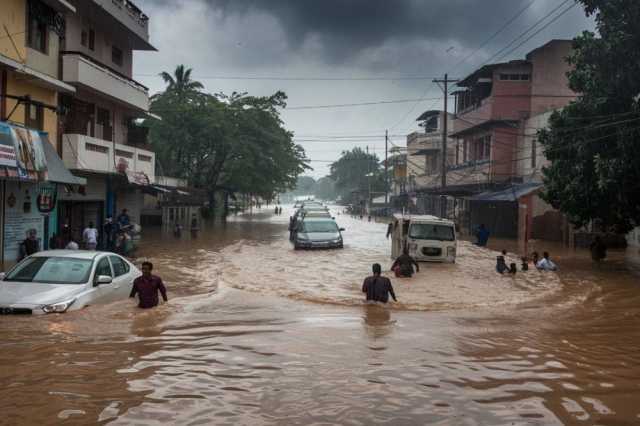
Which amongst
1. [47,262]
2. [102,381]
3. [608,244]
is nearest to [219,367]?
[102,381]

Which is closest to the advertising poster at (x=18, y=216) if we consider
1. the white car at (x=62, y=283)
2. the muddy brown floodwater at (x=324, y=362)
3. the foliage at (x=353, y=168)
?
the muddy brown floodwater at (x=324, y=362)

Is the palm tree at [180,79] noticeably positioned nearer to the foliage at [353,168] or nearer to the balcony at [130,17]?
the balcony at [130,17]

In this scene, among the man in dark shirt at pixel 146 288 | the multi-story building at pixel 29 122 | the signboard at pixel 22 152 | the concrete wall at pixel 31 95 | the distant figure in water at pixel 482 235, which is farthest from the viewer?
the distant figure in water at pixel 482 235

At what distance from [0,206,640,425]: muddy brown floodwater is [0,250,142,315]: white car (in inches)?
11.5

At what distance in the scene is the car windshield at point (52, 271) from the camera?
11398 mm

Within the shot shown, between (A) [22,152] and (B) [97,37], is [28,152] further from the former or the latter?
(B) [97,37]

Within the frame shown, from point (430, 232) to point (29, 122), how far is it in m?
14.5

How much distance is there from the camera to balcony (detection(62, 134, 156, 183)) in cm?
2298

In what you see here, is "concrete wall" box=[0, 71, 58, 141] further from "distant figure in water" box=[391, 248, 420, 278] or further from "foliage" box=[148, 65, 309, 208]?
"foliage" box=[148, 65, 309, 208]

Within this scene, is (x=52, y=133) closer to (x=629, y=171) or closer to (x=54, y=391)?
(x=54, y=391)

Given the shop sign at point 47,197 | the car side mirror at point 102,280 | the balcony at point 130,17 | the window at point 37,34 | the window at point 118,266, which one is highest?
the balcony at point 130,17

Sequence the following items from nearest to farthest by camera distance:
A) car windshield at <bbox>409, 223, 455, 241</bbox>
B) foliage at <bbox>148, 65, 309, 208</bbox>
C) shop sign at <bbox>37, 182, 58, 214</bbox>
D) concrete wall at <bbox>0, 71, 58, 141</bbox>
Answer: concrete wall at <bbox>0, 71, 58, 141</bbox> → shop sign at <bbox>37, 182, 58, 214</bbox> → car windshield at <bbox>409, 223, 455, 241</bbox> → foliage at <bbox>148, 65, 309, 208</bbox>

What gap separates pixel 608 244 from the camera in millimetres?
32250

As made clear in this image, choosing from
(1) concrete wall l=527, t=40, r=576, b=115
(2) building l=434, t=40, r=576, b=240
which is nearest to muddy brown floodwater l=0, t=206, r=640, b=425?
(2) building l=434, t=40, r=576, b=240
